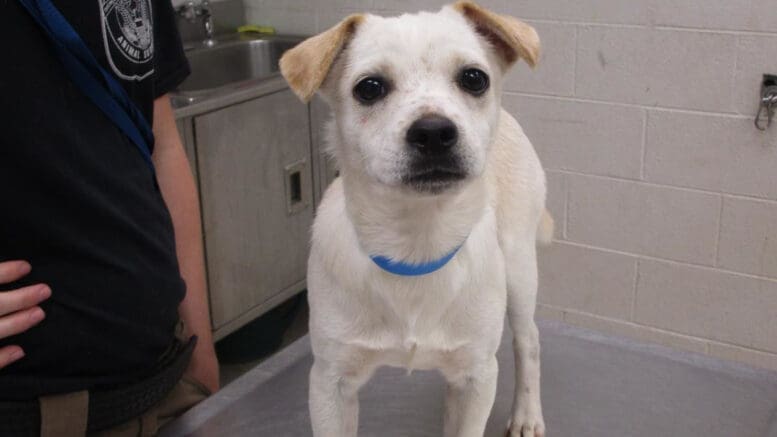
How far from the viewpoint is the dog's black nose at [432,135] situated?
0.93 meters

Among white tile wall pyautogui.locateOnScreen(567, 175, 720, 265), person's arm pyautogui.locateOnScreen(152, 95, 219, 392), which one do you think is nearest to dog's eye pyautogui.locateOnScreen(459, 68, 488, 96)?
person's arm pyautogui.locateOnScreen(152, 95, 219, 392)

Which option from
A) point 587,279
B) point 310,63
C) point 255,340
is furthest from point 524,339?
point 255,340

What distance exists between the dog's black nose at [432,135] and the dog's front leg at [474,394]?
11.9 inches

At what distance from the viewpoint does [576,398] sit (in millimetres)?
1389

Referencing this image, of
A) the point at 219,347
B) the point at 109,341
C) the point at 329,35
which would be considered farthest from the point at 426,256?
the point at 219,347

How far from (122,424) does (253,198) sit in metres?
1.39

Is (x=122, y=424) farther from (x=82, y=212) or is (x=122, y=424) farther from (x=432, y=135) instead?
(x=432, y=135)

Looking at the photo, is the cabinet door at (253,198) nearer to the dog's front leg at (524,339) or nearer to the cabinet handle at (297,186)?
the cabinet handle at (297,186)

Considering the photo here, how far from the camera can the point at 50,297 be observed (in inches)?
39.9

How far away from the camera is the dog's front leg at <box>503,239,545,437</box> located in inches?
49.9

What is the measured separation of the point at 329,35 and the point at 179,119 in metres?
1.30

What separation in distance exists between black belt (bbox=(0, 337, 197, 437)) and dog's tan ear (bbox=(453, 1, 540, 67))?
2.02 feet

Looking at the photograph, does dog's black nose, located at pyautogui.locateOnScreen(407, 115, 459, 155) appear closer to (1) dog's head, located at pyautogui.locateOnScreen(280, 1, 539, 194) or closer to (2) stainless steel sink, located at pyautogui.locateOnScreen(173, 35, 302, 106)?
(1) dog's head, located at pyautogui.locateOnScreen(280, 1, 539, 194)

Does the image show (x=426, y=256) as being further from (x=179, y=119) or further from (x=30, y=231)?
(x=179, y=119)
